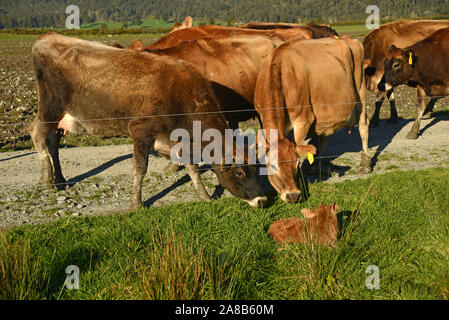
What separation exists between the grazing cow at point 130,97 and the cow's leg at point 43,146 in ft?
0.17

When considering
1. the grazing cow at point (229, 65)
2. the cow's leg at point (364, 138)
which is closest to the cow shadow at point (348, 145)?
the cow's leg at point (364, 138)

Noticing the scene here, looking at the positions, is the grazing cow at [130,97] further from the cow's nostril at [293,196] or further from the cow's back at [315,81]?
the cow's back at [315,81]

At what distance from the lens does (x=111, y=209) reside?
24.5ft

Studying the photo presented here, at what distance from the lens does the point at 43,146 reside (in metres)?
8.04

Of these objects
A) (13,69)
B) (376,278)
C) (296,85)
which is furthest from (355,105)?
(13,69)

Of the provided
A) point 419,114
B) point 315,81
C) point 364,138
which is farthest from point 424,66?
Answer: point 315,81

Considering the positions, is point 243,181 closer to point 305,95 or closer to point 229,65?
point 305,95

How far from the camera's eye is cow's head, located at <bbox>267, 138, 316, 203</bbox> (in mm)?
6973

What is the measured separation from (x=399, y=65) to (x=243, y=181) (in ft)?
20.2

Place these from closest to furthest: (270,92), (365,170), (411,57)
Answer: (270,92)
(365,170)
(411,57)

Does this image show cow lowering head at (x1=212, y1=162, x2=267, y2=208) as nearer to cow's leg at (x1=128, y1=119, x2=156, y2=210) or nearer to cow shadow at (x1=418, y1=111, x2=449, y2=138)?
cow's leg at (x1=128, y1=119, x2=156, y2=210)

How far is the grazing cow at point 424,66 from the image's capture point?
1112 cm
